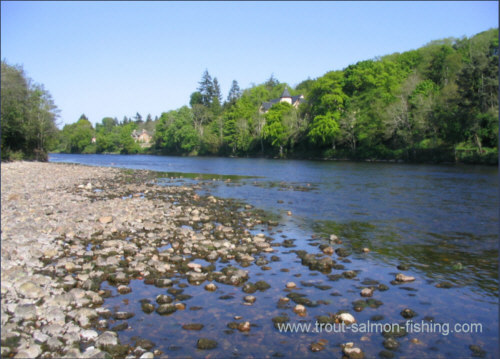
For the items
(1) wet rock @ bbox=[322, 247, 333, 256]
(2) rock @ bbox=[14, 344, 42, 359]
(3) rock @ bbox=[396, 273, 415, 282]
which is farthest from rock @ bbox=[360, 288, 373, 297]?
(2) rock @ bbox=[14, 344, 42, 359]

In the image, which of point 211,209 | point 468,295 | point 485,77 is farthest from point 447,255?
point 485,77

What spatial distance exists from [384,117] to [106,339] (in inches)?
2520

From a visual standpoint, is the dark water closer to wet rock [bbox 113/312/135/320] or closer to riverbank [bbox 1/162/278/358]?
wet rock [bbox 113/312/135/320]

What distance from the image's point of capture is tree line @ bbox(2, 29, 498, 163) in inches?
1972

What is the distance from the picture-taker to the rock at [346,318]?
698cm

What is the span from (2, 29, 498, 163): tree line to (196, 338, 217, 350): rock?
164ft

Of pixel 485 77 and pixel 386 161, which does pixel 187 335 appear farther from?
pixel 386 161

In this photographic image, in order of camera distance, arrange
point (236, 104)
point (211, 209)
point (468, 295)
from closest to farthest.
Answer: point (468, 295) < point (211, 209) < point (236, 104)

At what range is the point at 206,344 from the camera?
20.3ft

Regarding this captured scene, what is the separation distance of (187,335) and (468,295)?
619cm

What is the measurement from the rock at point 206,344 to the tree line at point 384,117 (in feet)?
164

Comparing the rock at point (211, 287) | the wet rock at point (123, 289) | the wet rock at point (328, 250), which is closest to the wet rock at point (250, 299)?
the rock at point (211, 287)

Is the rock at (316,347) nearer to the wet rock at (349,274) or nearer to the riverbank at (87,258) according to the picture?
the riverbank at (87,258)

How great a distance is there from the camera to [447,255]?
37.8ft
